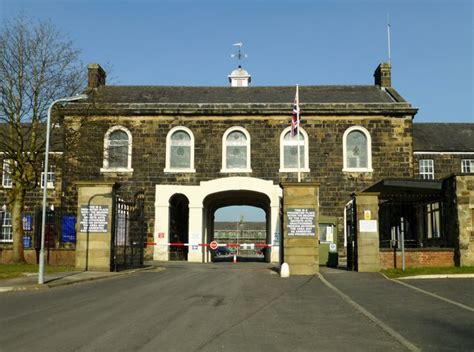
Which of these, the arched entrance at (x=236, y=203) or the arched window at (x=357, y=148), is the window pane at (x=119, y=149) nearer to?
the arched entrance at (x=236, y=203)

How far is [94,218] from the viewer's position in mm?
21469

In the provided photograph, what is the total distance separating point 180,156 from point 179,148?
0.50 m

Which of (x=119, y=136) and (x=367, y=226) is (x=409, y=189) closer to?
(x=367, y=226)

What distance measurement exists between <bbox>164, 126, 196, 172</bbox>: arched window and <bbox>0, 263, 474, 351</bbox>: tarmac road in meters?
17.8

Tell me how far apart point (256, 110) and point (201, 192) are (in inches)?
237

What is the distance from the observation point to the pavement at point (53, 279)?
51.2 ft

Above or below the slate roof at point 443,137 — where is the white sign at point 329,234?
below

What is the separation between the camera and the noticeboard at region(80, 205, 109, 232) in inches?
843

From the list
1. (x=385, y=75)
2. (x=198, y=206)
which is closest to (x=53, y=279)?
(x=198, y=206)

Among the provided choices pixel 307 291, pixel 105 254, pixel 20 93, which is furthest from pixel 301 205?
pixel 20 93

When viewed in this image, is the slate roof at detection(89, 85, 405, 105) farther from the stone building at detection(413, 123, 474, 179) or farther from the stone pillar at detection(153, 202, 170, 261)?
the stone pillar at detection(153, 202, 170, 261)

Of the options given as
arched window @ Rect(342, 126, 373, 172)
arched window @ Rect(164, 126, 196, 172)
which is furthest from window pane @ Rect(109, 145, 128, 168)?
arched window @ Rect(342, 126, 373, 172)

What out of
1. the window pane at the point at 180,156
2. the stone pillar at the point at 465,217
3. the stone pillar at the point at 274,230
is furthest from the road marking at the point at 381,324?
the window pane at the point at 180,156

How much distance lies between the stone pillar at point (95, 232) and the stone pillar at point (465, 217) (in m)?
14.0
